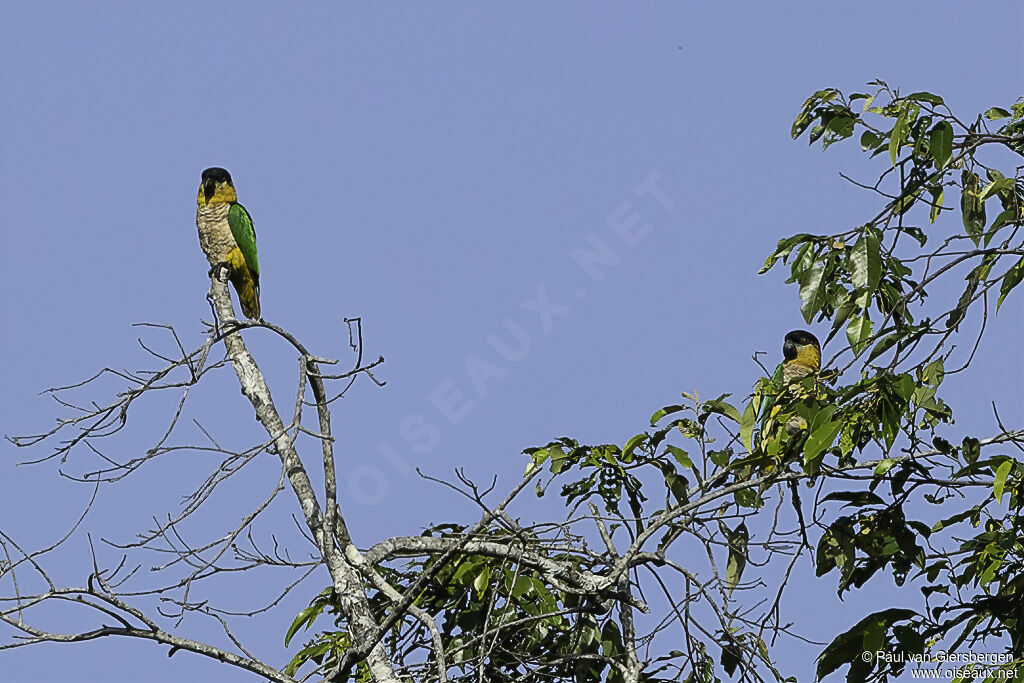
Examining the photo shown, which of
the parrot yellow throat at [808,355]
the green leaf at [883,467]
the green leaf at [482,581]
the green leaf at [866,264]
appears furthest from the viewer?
the parrot yellow throat at [808,355]

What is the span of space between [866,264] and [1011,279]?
2.05 ft

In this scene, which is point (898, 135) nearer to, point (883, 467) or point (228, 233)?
point (883, 467)

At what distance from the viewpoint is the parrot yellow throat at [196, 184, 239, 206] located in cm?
675

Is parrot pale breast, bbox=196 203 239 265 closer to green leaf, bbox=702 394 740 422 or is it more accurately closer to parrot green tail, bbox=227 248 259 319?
parrot green tail, bbox=227 248 259 319

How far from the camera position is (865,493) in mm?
3564

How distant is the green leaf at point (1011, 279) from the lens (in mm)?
3312

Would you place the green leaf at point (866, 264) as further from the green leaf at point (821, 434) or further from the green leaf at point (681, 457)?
the green leaf at point (681, 457)

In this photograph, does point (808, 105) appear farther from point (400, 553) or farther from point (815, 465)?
point (400, 553)

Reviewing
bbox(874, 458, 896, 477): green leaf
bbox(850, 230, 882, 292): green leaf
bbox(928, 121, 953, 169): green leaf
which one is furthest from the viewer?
bbox(874, 458, 896, 477): green leaf

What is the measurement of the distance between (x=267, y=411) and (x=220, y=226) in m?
2.67

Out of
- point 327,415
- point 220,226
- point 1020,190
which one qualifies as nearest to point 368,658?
point 327,415

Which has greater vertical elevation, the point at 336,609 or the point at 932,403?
the point at 336,609

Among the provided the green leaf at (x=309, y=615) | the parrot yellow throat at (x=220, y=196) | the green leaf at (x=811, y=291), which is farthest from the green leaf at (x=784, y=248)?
the parrot yellow throat at (x=220, y=196)

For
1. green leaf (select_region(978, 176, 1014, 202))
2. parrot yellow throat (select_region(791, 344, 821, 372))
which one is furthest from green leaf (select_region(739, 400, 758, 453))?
parrot yellow throat (select_region(791, 344, 821, 372))
